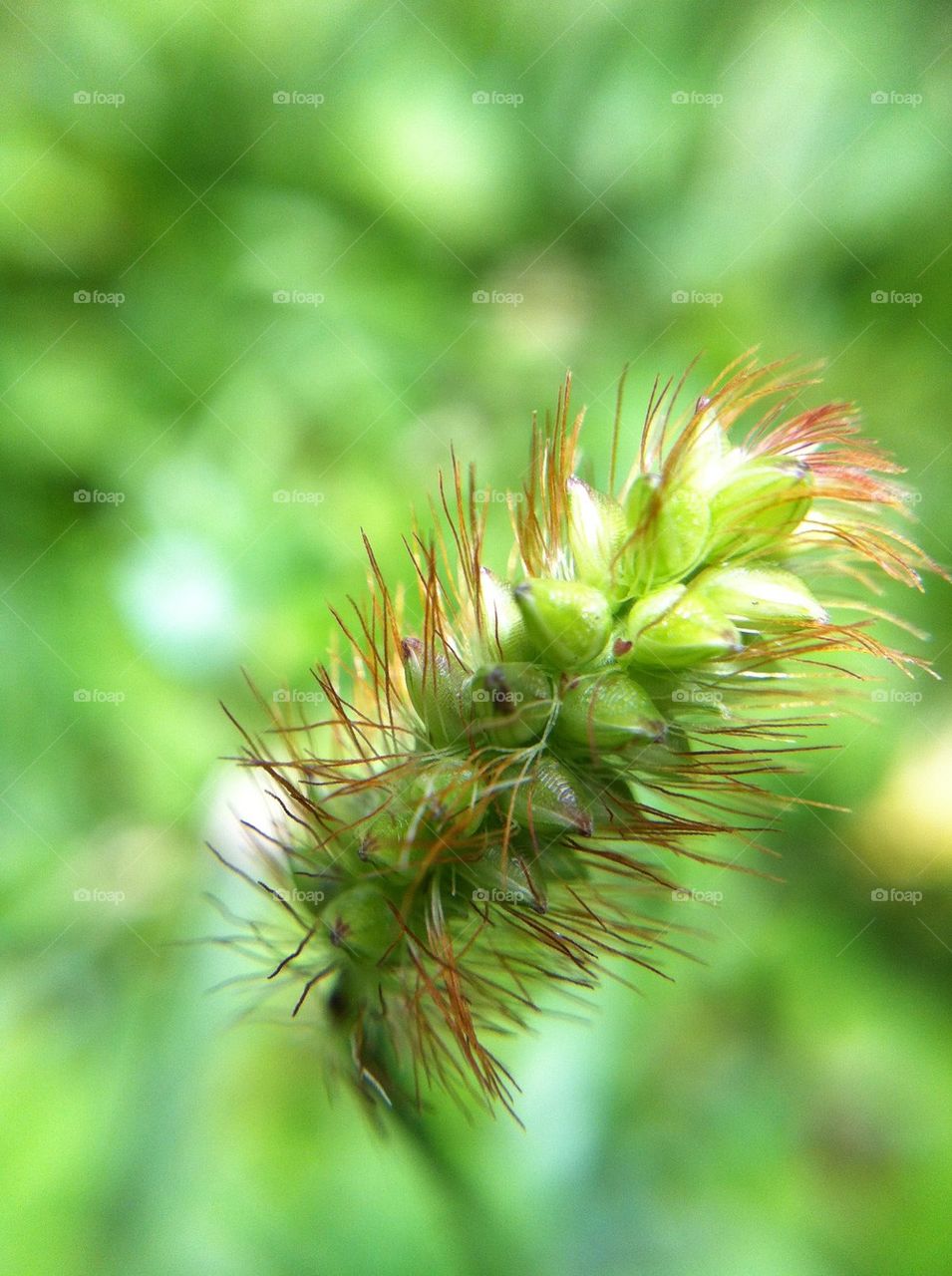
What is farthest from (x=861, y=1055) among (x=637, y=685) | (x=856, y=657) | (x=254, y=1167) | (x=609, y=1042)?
(x=637, y=685)

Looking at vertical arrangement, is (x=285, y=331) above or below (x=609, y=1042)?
above

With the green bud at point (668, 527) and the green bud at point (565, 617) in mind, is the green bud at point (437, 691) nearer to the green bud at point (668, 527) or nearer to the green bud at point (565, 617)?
the green bud at point (565, 617)

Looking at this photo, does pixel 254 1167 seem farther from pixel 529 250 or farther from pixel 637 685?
pixel 529 250

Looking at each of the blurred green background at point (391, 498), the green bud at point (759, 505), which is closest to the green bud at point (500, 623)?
the green bud at point (759, 505)

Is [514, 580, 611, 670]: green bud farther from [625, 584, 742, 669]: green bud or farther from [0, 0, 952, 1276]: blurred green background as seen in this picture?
[0, 0, 952, 1276]: blurred green background

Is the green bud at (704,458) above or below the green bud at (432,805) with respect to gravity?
above

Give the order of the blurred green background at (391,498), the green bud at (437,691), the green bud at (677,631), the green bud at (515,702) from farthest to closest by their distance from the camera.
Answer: the blurred green background at (391,498) < the green bud at (437,691) < the green bud at (515,702) < the green bud at (677,631)

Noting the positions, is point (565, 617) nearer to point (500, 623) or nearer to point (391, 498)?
point (500, 623)
